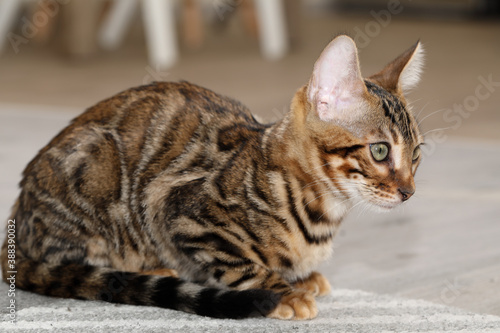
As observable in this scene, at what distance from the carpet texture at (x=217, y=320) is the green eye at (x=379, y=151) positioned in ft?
1.17

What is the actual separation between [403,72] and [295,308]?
1.95ft

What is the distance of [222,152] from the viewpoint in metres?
1.80

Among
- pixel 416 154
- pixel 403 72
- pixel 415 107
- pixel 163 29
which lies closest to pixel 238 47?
pixel 163 29

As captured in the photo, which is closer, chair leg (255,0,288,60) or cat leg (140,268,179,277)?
cat leg (140,268,179,277)

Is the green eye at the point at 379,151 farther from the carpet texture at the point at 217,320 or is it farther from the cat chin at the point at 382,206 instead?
the carpet texture at the point at 217,320

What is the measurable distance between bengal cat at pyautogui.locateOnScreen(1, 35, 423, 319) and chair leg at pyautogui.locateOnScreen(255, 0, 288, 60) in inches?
146

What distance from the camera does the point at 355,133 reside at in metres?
1.67

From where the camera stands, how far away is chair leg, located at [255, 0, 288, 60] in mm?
5512

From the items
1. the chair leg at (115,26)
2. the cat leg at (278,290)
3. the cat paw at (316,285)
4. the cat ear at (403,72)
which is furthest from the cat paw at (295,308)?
the chair leg at (115,26)

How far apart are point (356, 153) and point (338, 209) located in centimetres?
16

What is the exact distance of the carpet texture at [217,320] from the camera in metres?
1.63

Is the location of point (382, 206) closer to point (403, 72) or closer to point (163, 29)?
point (403, 72)

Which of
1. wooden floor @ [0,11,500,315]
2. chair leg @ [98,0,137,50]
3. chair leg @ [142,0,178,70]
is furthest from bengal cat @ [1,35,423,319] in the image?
chair leg @ [98,0,137,50]

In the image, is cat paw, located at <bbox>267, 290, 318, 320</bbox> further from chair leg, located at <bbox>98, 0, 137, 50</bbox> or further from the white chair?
chair leg, located at <bbox>98, 0, 137, 50</bbox>
